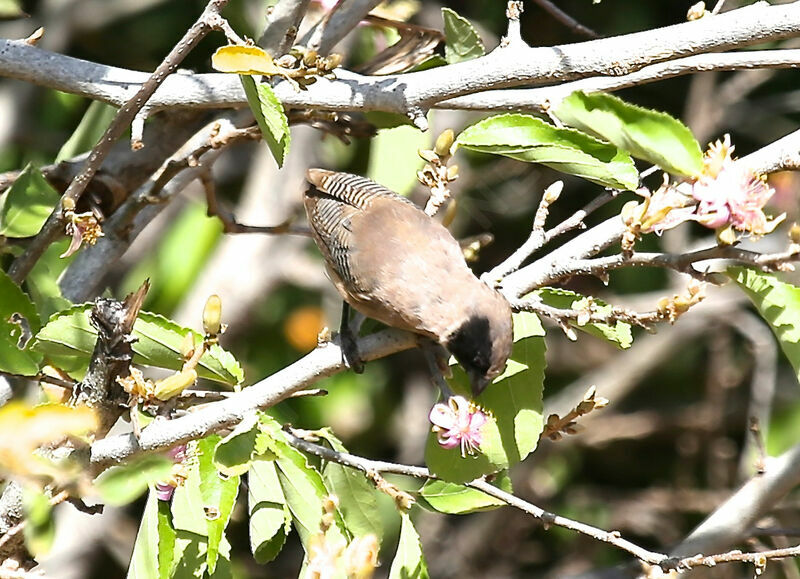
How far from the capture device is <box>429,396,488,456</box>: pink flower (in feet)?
7.17

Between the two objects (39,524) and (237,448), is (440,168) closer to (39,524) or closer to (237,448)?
(237,448)

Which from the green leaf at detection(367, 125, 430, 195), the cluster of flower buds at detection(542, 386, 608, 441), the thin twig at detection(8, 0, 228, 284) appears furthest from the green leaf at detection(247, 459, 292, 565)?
the green leaf at detection(367, 125, 430, 195)

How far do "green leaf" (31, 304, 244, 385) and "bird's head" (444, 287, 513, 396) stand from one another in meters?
0.49

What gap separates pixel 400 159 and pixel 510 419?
1336mm

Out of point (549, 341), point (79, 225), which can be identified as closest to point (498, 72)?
point (79, 225)

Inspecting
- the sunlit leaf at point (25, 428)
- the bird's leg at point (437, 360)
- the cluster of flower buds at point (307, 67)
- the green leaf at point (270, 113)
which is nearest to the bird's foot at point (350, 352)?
the bird's leg at point (437, 360)

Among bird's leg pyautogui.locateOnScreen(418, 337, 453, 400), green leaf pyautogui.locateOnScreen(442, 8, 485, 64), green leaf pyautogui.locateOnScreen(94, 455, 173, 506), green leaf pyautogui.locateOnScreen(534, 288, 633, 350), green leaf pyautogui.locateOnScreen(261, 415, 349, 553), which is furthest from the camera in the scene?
green leaf pyautogui.locateOnScreen(442, 8, 485, 64)

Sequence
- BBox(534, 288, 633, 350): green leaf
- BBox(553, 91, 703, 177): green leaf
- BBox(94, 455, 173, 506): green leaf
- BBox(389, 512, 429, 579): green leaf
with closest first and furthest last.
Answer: BBox(94, 455, 173, 506): green leaf
BBox(553, 91, 703, 177): green leaf
BBox(534, 288, 633, 350): green leaf
BBox(389, 512, 429, 579): green leaf

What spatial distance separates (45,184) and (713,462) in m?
3.94

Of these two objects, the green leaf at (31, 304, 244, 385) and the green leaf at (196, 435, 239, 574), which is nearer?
the green leaf at (196, 435, 239, 574)

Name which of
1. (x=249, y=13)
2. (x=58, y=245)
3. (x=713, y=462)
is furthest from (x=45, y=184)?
(x=713, y=462)

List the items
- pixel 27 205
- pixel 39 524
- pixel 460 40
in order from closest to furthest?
1. pixel 39 524
2. pixel 27 205
3. pixel 460 40

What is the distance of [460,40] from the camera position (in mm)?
2783

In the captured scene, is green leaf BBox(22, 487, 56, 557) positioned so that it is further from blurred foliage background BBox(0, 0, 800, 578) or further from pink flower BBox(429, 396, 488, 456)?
blurred foliage background BBox(0, 0, 800, 578)
